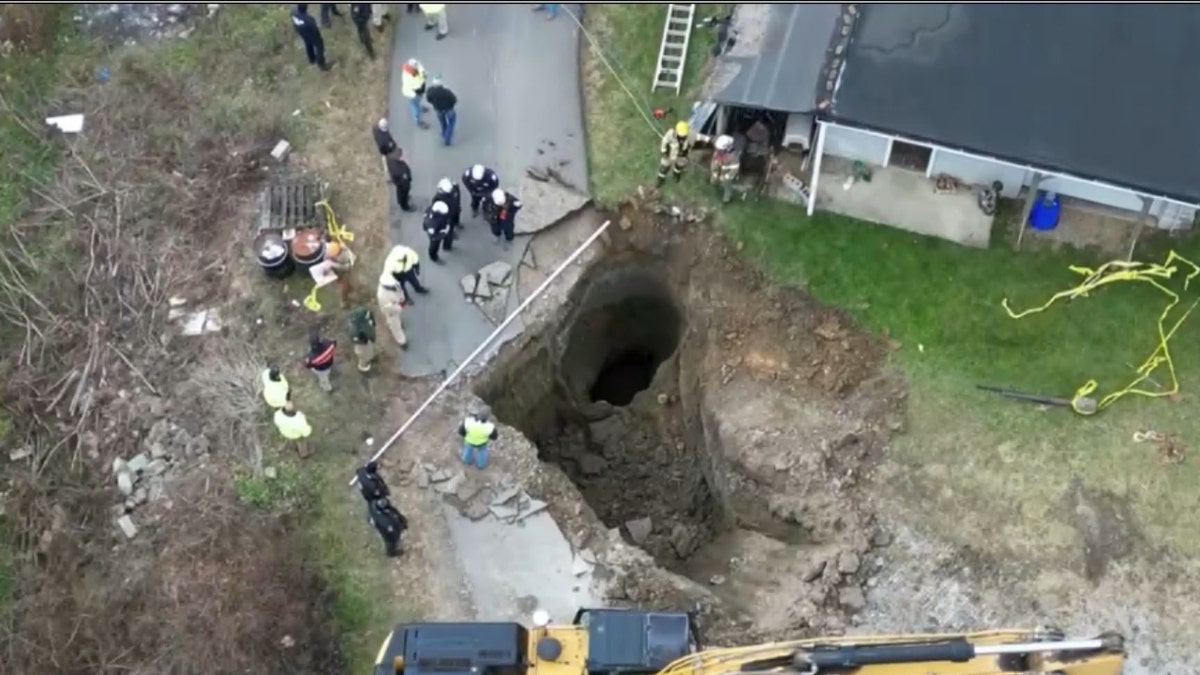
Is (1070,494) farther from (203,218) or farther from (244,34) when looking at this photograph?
(244,34)

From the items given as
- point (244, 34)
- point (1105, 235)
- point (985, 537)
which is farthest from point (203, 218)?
point (1105, 235)

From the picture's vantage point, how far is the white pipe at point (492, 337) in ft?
58.7

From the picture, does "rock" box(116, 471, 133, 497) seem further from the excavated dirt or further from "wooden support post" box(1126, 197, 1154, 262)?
"wooden support post" box(1126, 197, 1154, 262)

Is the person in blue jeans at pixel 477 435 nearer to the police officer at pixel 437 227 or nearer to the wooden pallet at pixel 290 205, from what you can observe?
the police officer at pixel 437 227

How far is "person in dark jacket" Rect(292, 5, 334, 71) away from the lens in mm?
20797

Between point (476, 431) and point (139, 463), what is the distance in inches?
198

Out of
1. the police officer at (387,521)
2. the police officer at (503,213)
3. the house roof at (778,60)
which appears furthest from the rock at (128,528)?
the house roof at (778,60)

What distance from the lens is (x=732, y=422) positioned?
60.9ft

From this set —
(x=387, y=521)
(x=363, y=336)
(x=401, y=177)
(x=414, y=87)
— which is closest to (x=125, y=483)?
(x=363, y=336)

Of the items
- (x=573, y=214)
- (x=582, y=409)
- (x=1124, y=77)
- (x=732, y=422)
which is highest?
(x=1124, y=77)

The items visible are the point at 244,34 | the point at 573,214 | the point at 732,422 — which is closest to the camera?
the point at 732,422

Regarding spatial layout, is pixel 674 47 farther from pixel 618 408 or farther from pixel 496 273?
pixel 618 408

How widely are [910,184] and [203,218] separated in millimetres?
11460

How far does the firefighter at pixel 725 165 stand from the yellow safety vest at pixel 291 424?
7489 mm
